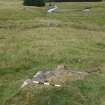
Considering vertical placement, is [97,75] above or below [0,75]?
above

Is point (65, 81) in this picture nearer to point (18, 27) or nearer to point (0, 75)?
point (0, 75)

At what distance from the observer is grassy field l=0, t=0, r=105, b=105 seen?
45.1 ft

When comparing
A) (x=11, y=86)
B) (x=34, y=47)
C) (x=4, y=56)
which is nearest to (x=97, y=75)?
(x=11, y=86)

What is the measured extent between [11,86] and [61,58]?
→ 695cm

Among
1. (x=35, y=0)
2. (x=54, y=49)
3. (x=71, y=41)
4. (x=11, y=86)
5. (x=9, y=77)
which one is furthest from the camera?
(x=35, y=0)

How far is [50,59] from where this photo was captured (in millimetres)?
24109

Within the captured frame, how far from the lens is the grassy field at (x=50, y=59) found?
13758 mm

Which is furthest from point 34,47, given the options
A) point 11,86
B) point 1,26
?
point 1,26

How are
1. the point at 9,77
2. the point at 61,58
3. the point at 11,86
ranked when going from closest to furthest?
the point at 11,86
the point at 9,77
the point at 61,58

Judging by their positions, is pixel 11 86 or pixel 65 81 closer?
pixel 65 81

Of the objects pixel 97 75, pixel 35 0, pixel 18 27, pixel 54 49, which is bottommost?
pixel 35 0

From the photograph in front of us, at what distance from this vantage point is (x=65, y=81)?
49.0ft

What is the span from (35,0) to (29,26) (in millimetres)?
44351

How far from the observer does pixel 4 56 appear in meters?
25.5
